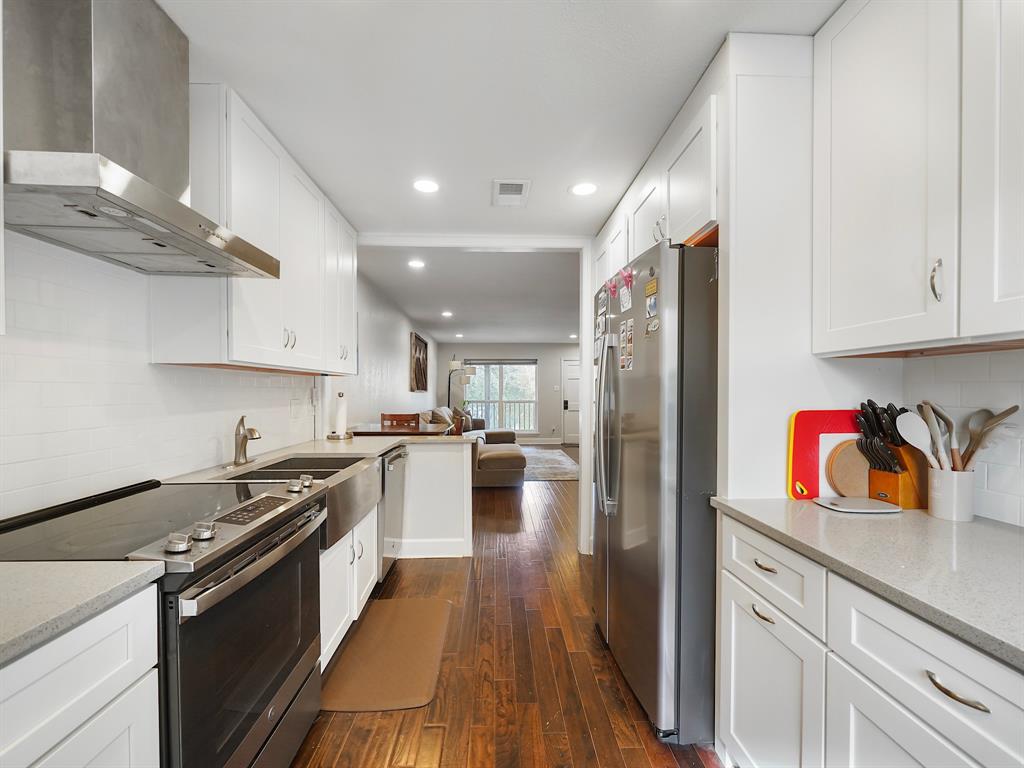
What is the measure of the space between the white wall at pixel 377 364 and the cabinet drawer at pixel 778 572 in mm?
3075

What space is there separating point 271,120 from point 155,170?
775mm

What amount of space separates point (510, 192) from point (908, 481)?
2283 millimetres

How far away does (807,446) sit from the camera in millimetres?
1574

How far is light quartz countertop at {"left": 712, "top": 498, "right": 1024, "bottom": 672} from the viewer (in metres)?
0.78

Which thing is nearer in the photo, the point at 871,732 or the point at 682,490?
the point at 871,732

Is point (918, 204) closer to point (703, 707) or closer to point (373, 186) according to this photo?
point (703, 707)

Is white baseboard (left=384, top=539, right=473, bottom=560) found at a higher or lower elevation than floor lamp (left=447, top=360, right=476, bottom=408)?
lower

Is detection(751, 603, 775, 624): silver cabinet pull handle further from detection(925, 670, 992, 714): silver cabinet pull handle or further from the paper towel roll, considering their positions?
the paper towel roll

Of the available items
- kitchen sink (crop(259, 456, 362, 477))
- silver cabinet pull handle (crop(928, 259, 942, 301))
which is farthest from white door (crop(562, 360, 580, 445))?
silver cabinet pull handle (crop(928, 259, 942, 301))

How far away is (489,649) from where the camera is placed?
2.28 m

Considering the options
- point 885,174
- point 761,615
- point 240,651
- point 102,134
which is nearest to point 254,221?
point 102,134

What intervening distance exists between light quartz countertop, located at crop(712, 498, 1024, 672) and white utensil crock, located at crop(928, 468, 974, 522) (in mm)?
29

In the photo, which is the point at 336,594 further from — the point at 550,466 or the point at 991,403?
the point at 550,466

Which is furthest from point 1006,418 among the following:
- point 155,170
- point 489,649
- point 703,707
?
point 155,170
